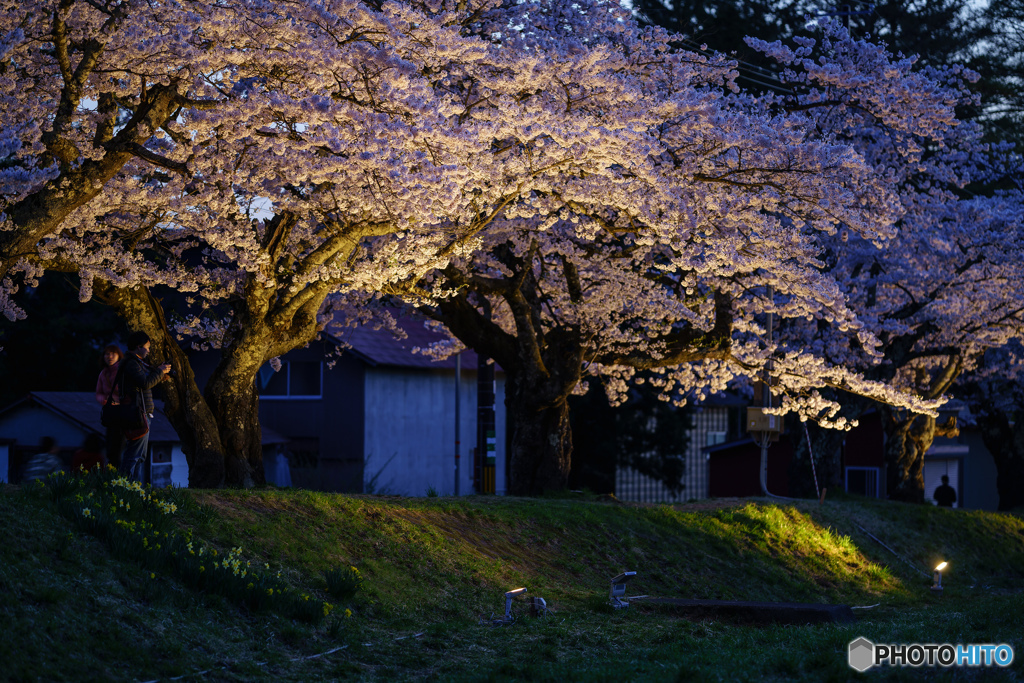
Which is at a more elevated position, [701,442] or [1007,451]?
[1007,451]

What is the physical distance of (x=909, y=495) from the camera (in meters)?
27.4

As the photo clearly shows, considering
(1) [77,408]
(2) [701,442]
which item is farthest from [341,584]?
(2) [701,442]

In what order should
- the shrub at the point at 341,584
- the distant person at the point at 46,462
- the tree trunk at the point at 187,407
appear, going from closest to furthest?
the shrub at the point at 341,584, the tree trunk at the point at 187,407, the distant person at the point at 46,462

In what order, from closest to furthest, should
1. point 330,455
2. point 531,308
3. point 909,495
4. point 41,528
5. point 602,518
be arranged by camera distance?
point 41,528, point 602,518, point 531,308, point 909,495, point 330,455

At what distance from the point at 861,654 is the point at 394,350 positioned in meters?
25.1

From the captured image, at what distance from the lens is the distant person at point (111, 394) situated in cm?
1050

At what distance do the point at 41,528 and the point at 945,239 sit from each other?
19572 millimetres

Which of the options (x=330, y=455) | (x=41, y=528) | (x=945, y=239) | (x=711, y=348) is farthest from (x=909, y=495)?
(x=41, y=528)

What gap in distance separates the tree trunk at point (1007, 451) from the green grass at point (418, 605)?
59.5 feet

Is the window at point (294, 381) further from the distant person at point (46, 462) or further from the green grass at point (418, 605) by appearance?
the green grass at point (418, 605)

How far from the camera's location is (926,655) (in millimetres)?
7203

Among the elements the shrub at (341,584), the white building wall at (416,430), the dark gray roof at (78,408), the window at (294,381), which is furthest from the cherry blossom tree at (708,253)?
the window at (294,381)

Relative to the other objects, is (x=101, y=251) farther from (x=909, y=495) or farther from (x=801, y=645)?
(x=909, y=495)

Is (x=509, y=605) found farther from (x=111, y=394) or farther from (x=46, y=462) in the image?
(x=46, y=462)
